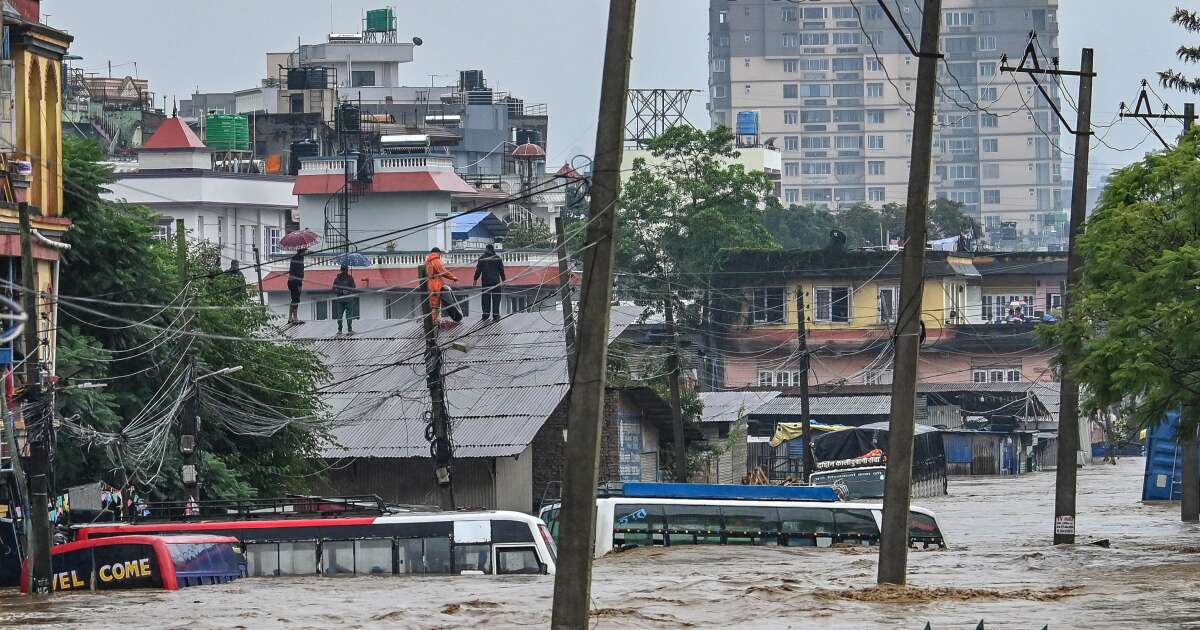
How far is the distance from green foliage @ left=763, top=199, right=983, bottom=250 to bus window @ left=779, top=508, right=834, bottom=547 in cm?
10354

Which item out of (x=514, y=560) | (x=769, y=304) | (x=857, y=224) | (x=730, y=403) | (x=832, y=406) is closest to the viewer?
(x=514, y=560)

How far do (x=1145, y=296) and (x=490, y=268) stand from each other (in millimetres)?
20384

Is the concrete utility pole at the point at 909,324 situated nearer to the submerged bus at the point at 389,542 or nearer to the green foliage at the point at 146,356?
the submerged bus at the point at 389,542

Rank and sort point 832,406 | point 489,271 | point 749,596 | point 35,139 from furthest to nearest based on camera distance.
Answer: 1. point 832,406
2. point 489,271
3. point 35,139
4. point 749,596

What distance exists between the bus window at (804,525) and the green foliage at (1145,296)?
8211 mm

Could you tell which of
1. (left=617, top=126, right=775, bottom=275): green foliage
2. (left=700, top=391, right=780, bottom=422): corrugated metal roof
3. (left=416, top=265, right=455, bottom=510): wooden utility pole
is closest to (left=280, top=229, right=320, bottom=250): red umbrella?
(left=700, top=391, right=780, bottom=422): corrugated metal roof

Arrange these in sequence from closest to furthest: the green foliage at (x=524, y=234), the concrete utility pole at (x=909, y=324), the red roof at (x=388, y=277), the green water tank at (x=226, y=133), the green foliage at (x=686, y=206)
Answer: the concrete utility pole at (x=909, y=324), the red roof at (x=388, y=277), the green foliage at (x=524, y=234), the green foliage at (x=686, y=206), the green water tank at (x=226, y=133)

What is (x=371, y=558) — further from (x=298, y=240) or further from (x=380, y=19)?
(x=380, y=19)

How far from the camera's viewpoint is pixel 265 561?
32312mm

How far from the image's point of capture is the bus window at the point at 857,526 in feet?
122

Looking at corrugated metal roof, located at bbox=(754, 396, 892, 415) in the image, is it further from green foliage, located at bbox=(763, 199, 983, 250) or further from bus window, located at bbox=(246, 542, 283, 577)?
green foliage, located at bbox=(763, 199, 983, 250)

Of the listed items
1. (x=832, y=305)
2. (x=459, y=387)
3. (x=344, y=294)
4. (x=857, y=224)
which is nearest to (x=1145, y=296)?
(x=459, y=387)

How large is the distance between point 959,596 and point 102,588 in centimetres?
1307

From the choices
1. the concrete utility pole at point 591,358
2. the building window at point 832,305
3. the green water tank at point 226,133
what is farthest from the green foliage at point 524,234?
the concrete utility pole at point 591,358
